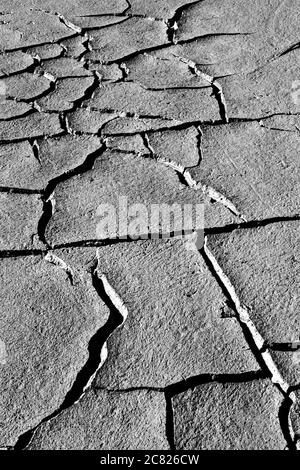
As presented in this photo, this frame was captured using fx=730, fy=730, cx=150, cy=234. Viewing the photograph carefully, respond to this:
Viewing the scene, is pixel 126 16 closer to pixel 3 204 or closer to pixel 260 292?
pixel 3 204

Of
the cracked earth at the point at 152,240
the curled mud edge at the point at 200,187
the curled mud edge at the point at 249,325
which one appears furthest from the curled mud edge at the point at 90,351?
the curled mud edge at the point at 200,187

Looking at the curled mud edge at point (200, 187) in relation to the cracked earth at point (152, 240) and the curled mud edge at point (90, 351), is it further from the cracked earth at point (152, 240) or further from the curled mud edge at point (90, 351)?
the curled mud edge at point (90, 351)

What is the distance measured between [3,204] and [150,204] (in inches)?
19.3

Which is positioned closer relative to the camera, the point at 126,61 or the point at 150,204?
the point at 150,204

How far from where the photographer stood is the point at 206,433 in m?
1.67

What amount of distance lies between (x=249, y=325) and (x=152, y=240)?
467mm

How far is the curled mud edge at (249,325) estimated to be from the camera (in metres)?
1.77

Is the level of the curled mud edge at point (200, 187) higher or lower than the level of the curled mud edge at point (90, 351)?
higher

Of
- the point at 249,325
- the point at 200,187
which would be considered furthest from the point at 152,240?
the point at 249,325

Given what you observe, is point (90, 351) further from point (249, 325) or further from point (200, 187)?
point (200, 187)

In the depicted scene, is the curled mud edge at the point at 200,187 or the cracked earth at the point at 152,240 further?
the curled mud edge at the point at 200,187

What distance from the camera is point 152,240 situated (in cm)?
225

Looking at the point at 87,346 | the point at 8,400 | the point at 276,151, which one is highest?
the point at 276,151

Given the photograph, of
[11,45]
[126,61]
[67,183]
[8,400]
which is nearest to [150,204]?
[67,183]
